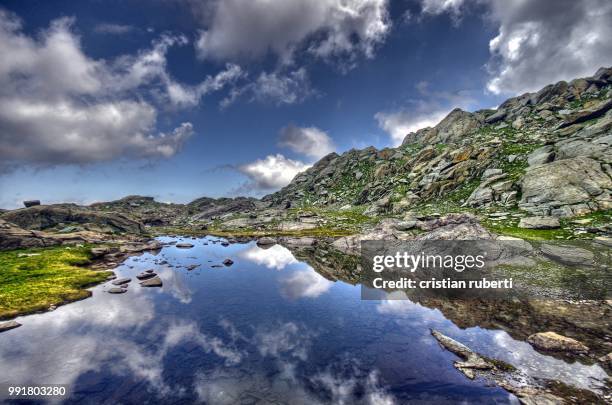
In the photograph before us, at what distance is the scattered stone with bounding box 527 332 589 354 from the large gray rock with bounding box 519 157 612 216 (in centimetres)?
5441

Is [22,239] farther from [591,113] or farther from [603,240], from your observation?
[591,113]

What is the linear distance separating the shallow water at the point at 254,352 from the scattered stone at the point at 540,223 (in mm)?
44327

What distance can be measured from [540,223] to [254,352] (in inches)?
2721

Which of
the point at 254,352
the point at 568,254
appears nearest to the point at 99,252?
the point at 254,352

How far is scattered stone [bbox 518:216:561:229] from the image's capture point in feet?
208

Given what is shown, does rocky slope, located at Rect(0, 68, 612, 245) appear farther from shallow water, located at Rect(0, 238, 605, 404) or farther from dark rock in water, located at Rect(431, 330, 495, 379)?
shallow water, located at Rect(0, 238, 605, 404)

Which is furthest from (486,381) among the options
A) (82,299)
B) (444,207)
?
(444,207)

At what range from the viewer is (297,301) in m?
45.5

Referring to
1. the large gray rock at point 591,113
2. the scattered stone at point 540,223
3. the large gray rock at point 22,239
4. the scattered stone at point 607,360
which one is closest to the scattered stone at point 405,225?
the scattered stone at point 540,223

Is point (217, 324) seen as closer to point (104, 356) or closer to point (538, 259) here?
Answer: point (104, 356)

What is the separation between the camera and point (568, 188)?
71.9 meters

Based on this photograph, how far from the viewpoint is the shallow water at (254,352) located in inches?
892

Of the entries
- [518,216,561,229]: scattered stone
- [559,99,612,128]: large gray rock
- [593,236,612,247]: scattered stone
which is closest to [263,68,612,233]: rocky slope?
[559,99,612,128]: large gray rock

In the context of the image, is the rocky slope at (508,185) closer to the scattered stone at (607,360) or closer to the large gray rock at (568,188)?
the large gray rock at (568,188)
